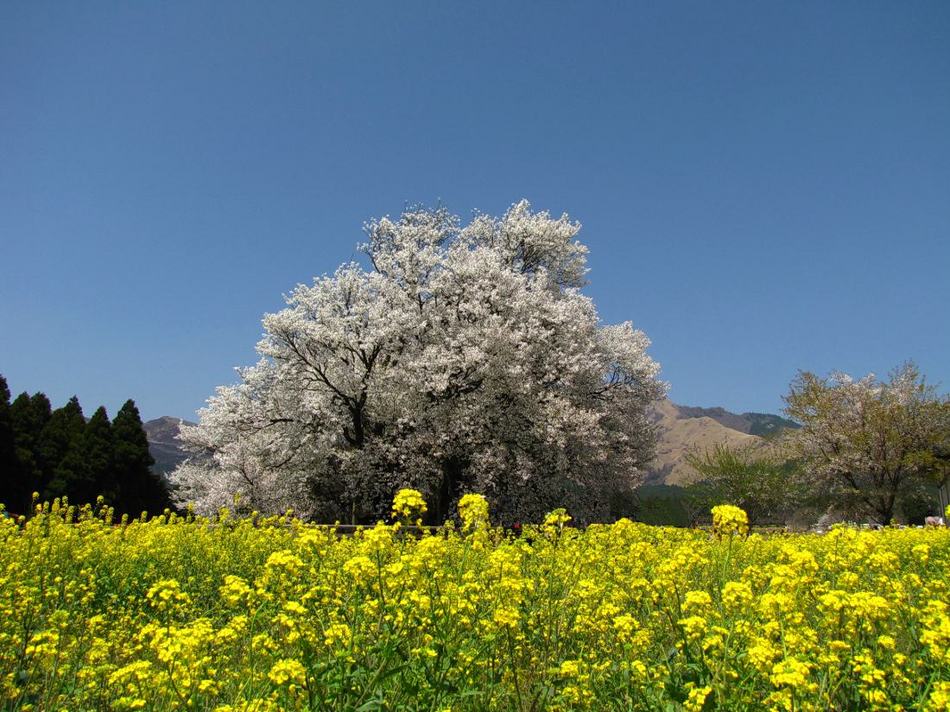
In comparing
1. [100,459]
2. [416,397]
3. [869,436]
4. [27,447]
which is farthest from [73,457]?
[869,436]

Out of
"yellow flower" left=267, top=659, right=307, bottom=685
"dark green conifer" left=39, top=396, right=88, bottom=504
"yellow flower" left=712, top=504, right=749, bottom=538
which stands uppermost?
"dark green conifer" left=39, top=396, right=88, bottom=504

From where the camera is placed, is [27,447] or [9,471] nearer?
[9,471]

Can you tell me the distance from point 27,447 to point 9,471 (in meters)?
2.99

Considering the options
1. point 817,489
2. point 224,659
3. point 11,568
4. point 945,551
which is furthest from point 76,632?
point 817,489

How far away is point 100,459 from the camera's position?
112ft

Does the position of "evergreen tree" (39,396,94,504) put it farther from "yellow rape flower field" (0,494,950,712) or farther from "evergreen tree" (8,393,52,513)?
"yellow rape flower field" (0,494,950,712)

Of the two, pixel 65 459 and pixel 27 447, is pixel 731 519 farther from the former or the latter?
pixel 27 447

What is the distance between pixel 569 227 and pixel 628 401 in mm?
8402

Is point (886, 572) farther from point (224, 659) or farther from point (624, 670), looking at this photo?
point (224, 659)

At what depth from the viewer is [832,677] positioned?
3346mm

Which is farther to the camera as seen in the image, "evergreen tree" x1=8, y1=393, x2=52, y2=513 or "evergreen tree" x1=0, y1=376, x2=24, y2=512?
"evergreen tree" x1=8, y1=393, x2=52, y2=513

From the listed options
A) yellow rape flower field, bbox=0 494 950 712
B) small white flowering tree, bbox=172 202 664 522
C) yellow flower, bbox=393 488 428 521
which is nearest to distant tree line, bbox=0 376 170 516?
small white flowering tree, bbox=172 202 664 522

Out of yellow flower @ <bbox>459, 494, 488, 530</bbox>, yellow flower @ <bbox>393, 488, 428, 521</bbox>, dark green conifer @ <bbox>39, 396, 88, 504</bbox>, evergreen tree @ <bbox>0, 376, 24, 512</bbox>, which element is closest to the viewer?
yellow flower @ <bbox>393, 488, 428, 521</bbox>

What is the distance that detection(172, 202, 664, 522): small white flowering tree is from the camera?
23.1 metres
